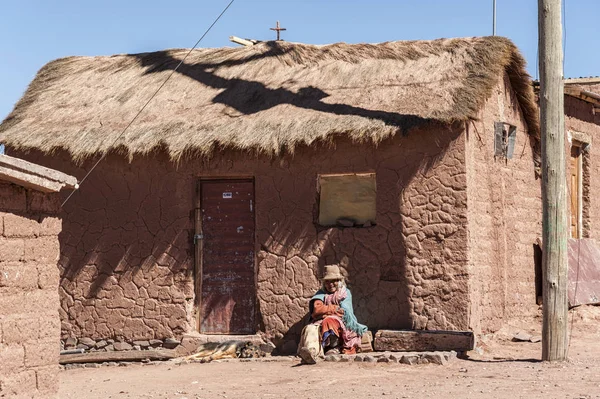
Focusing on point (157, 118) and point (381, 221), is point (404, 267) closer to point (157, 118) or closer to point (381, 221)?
point (381, 221)

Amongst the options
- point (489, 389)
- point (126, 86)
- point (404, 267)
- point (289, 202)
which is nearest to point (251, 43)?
point (126, 86)

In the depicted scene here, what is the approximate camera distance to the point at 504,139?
1188cm

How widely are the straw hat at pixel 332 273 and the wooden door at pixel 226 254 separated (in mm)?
1285

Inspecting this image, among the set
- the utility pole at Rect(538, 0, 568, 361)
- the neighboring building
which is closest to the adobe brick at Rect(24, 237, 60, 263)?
the utility pole at Rect(538, 0, 568, 361)

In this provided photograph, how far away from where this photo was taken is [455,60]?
11375 mm

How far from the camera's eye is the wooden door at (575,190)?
13656 millimetres

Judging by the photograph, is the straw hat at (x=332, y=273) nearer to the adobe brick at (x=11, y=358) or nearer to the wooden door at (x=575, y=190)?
the adobe brick at (x=11, y=358)

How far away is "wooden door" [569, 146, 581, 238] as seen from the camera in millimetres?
13656

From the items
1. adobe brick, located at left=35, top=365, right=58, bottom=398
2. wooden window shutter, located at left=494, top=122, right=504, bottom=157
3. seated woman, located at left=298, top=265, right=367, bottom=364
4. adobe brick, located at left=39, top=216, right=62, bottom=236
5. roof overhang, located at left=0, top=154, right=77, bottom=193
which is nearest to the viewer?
roof overhang, located at left=0, top=154, right=77, bottom=193

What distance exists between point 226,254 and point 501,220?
3.17 meters

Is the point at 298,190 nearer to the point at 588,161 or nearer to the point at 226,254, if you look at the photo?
the point at 226,254

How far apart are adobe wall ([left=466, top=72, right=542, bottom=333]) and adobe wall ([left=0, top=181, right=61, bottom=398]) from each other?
15.8ft

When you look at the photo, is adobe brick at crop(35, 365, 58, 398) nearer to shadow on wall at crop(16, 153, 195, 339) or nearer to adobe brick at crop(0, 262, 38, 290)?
adobe brick at crop(0, 262, 38, 290)

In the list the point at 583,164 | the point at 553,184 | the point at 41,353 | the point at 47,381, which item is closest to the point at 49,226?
the point at 41,353
